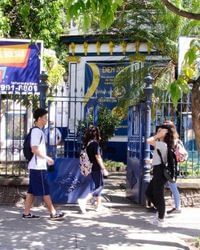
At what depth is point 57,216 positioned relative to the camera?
8.91 m

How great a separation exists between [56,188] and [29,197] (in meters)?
1.43

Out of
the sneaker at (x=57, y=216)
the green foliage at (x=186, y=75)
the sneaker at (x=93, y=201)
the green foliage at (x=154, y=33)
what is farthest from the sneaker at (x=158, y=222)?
the green foliage at (x=154, y=33)

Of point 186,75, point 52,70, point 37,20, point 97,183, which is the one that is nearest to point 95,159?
point 97,183

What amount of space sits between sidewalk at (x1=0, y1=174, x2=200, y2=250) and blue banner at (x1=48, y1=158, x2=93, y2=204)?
0.23 m

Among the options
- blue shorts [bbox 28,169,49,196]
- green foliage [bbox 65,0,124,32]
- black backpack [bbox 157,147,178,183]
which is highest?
green foliage [bbox 65,0,124,32]

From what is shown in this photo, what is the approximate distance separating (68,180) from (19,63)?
3.43 m

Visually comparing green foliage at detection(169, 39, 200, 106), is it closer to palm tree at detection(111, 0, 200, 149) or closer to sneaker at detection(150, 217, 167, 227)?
sneaker at detection(150, 217, 167, 227)

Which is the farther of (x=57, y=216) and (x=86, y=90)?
(x=86, y=90)

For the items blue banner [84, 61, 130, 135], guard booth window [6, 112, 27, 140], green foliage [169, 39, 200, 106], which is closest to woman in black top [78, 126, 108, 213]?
guard booth window [6, 112, 27, 140]

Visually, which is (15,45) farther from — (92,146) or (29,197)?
(29,197)

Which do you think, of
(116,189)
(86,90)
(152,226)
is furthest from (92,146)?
(86,90)

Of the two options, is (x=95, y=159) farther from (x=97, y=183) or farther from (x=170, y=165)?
(x=170, y=165)

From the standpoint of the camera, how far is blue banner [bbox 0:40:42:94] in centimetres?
1202

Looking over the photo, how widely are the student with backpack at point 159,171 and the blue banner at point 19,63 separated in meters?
3.99
